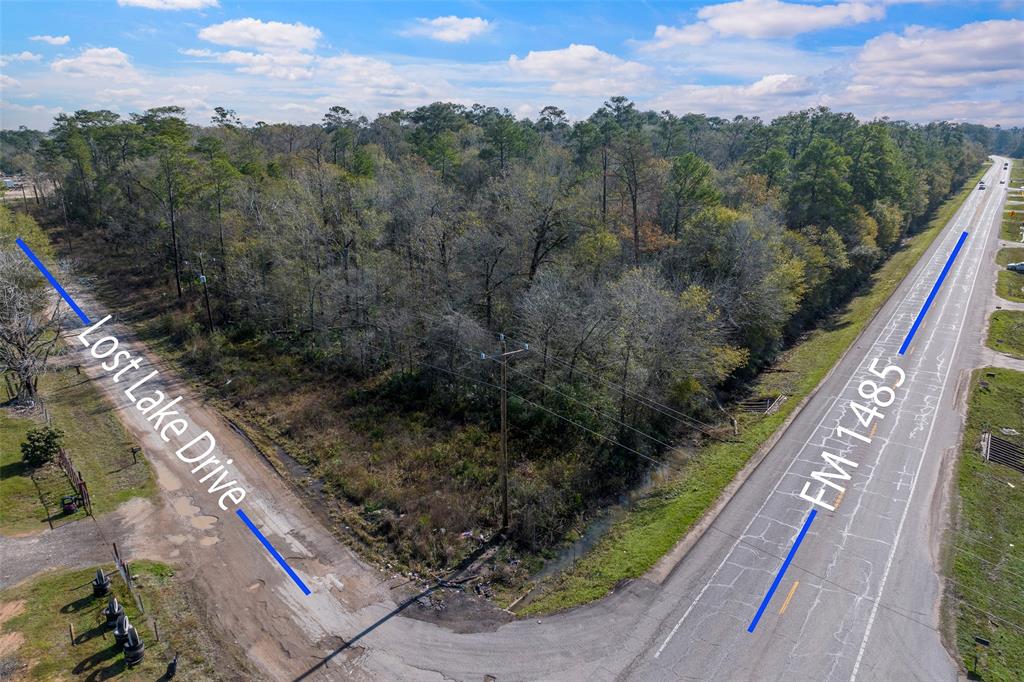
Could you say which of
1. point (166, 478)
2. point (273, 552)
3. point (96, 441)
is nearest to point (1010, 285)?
point (273, 552)

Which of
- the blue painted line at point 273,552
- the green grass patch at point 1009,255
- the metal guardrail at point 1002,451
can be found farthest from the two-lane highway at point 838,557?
the green grass patch at point 1009,255

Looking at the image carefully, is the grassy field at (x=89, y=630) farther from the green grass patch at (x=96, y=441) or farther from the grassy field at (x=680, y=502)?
the grassy field at (x=680, y=502)

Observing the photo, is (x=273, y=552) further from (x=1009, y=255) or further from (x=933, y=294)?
(x=1009, y=255)

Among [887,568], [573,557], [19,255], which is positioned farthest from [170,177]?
[887,568]

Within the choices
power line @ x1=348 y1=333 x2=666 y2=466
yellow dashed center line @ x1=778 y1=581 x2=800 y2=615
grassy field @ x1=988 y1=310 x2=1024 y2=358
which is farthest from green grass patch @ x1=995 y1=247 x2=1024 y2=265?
yellow dashed center line @ x1=778 y1=581 x2=800 y2=615

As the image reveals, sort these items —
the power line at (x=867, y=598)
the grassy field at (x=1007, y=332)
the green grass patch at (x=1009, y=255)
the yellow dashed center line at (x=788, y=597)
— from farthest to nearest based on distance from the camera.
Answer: the green grass patch at (x=1009, y=255) → the grassy field at (x=1007, y=332) → the yellow dashed center line at (x=788, y=597) → the power line at (x=867, y=598)

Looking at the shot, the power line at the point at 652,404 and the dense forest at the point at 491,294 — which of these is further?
the power line at the point at 652,404

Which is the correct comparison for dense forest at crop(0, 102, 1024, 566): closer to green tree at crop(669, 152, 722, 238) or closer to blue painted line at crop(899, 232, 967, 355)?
green tree at crop(669, 152, 722, 238)
